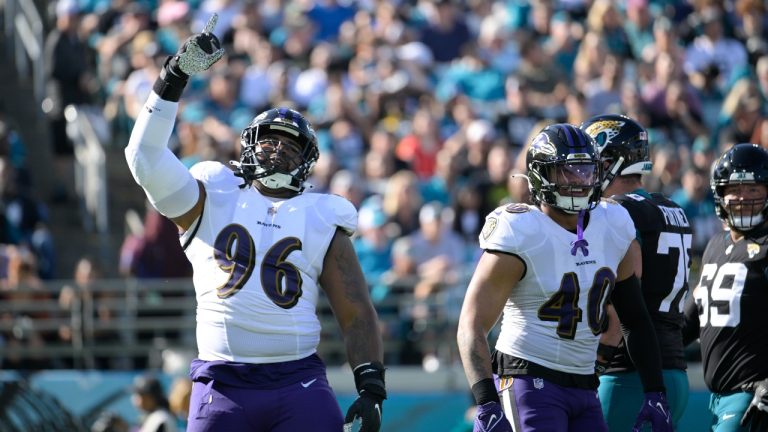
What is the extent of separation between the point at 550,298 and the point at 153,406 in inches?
187

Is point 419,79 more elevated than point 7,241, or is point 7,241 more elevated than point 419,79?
point 419,79

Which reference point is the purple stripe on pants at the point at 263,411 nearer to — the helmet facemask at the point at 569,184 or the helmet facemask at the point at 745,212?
the helmet facemask at the point at 569,184

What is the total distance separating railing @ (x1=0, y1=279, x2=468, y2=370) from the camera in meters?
11.1

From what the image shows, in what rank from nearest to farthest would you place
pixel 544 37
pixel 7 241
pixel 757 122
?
pixel 7 241 → pixel 757 122 → pixel 544 37

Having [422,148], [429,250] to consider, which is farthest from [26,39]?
[429,250]

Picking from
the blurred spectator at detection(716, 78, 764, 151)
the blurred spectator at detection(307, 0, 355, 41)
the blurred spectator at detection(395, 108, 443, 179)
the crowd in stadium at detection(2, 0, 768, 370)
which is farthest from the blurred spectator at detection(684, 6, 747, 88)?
the blurred spectator at detection(307, 0, 355, 41)

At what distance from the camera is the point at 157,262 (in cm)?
1187

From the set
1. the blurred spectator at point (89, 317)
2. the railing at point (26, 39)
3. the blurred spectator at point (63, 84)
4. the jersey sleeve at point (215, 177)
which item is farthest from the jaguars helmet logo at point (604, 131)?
the railing at point (26, 39)

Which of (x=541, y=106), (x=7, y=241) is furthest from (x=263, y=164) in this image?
(x=541, y=106)

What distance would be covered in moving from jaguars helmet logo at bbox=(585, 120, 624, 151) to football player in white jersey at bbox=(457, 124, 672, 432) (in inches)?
27.3

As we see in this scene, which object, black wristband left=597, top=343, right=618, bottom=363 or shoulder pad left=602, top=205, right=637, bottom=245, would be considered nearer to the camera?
shoulder pad left=602, top=205, right=637, bottom=245

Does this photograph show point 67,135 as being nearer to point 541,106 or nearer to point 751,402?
point 541,106

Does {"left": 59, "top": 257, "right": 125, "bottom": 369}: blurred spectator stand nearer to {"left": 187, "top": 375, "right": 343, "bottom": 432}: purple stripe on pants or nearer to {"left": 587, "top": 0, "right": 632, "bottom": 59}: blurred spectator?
{"left": 187, "top": 375, "right": 343, "bottom": 432}: purple stripe on pants

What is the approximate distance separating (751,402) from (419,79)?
8.04 meters
